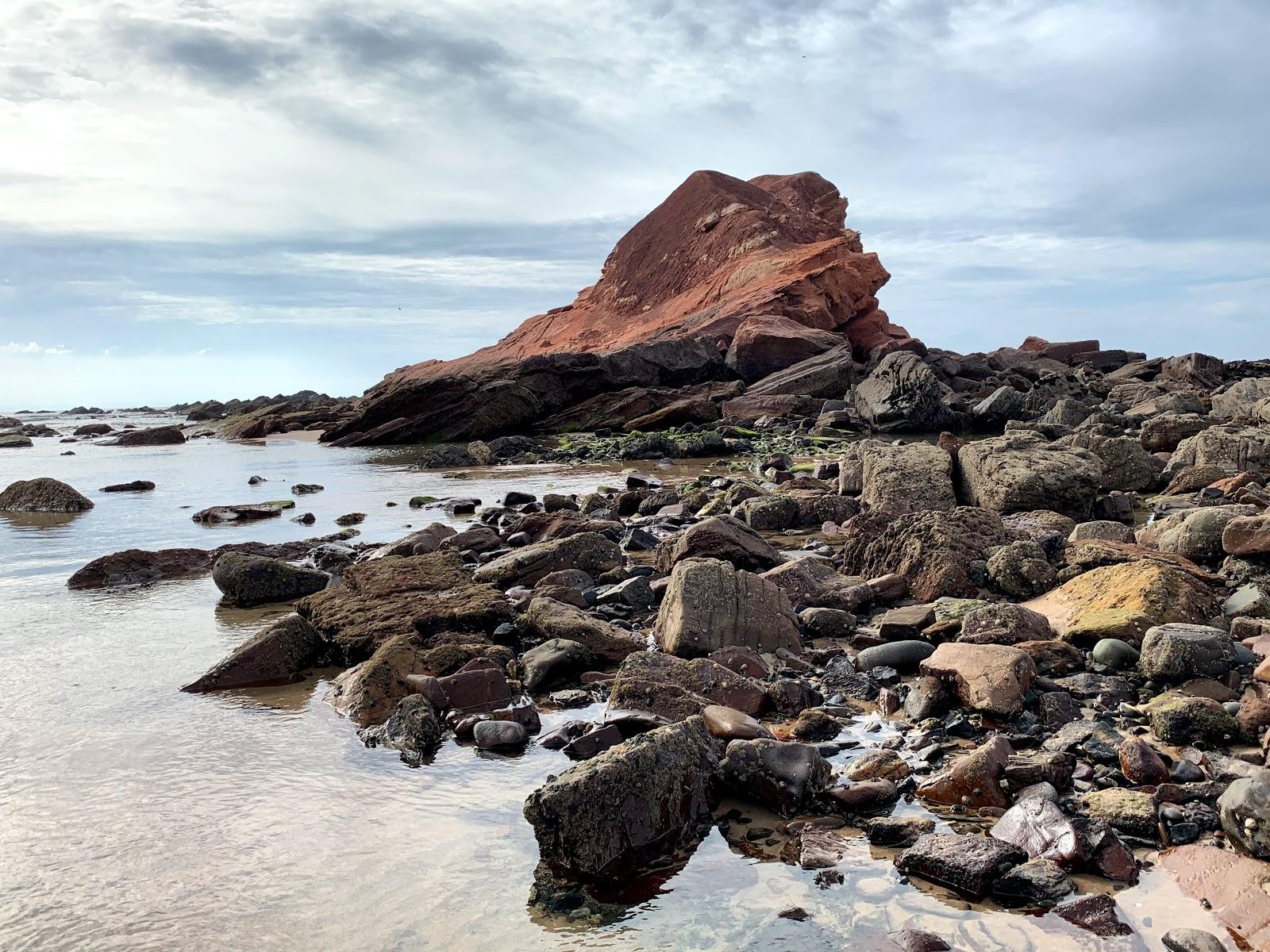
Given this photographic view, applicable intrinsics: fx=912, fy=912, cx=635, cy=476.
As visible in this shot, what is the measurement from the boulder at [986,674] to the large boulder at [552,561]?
3.76 m

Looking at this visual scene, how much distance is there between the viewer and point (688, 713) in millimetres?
4547

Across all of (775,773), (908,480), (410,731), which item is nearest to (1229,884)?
(775,773)

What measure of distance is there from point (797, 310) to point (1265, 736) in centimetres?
4231

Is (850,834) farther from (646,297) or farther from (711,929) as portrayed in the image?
(646,297)

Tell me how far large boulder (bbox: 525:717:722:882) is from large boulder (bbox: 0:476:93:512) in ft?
48.2

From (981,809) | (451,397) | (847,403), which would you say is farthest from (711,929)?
(451,397)

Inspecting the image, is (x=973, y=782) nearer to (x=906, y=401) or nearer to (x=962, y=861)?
(x=962, y=861)

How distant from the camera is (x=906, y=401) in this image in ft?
90.0

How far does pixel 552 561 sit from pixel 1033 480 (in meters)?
5.08

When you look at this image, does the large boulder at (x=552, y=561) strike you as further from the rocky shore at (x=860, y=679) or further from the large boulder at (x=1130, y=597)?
the large boulder at (x=1130, y=597)

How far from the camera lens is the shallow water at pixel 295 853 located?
117 inches

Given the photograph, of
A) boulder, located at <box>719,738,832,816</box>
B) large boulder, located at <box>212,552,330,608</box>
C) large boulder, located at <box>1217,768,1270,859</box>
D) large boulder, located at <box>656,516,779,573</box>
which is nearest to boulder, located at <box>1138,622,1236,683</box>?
large boulder, located at <box>1217,768,1270,859</box>

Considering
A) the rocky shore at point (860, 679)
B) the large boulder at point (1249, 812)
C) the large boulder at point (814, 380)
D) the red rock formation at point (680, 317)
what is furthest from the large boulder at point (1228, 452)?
the red rock formation at point (680, 317)

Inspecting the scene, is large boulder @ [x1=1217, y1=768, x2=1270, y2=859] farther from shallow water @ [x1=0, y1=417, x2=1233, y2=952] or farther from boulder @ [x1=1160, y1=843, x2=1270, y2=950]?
shallow water @ [x1=0, y1=417, x2=1233, y2=952]
